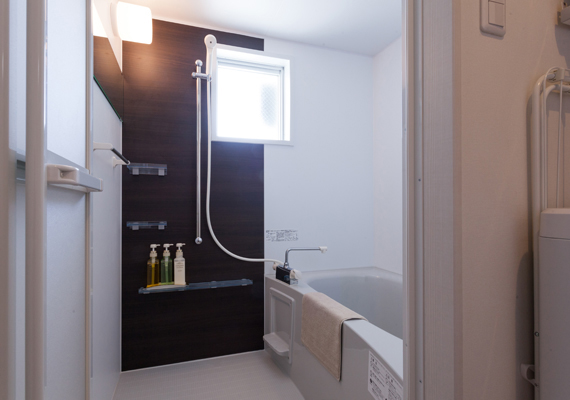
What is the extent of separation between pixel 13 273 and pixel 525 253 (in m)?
0.99

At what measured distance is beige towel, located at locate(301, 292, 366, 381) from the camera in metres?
1.38

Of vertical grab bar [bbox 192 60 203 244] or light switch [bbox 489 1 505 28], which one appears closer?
light switch [bbox 489 1 505 28]

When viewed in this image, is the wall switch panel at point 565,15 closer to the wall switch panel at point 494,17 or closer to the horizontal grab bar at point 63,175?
the wall switch panel at point 494,17

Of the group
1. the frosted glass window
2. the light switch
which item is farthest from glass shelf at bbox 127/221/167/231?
the light switch

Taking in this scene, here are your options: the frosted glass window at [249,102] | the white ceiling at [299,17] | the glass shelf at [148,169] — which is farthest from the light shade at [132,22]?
the glass shelf at [148,169]

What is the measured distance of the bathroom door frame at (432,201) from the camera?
66cm

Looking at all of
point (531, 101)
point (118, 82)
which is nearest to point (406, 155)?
point (531, 101)

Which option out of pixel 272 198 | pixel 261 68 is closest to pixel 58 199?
pixel 272 198

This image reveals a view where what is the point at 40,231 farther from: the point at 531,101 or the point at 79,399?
the point at 531,101

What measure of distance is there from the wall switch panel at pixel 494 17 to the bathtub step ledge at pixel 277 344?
1.78m

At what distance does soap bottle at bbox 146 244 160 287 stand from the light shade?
1.23 metres

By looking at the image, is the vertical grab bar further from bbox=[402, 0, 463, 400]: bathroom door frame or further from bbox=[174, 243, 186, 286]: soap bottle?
bbox=[402, 0, 463, 400]: bathroom door frame

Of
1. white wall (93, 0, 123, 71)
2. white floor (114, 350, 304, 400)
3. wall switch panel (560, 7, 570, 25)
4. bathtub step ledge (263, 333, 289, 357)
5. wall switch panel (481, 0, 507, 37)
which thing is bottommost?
white floor (114, 350, 304, 400)

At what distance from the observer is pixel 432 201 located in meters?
0.70
